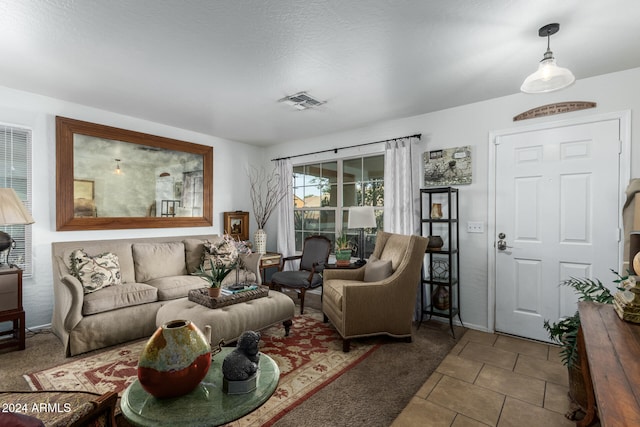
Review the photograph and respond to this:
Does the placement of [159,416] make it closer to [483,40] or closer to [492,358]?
[492,358]

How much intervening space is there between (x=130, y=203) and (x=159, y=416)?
3.35 metres

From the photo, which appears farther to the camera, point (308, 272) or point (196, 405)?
point (308, 272)

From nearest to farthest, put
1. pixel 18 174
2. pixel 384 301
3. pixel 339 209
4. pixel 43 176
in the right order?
pixel 384 301
pixel 18 174
pixel 43 176
pixel 339 209

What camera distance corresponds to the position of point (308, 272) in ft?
13.8

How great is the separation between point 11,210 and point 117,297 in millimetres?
1125

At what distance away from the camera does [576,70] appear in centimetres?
262

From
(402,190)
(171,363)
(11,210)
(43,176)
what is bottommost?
(171,363)

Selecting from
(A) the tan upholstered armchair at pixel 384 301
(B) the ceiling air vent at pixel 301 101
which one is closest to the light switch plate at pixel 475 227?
(A) the tan upholstered armchair at pixel 384 301

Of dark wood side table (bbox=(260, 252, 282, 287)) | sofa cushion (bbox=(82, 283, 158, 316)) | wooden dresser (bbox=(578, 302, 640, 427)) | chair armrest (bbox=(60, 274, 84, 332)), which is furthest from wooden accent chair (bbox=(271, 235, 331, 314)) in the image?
wooden dresser (bbox=(578, 302, 640, 427))

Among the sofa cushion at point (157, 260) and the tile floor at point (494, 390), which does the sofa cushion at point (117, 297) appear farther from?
the tile floor at point (494, 390)

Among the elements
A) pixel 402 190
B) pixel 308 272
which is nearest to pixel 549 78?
pixel 402 190

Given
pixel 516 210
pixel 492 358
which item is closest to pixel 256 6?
pixel 516 210

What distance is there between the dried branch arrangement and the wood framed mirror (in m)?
0.86

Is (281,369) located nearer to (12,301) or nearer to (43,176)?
(12,301)
